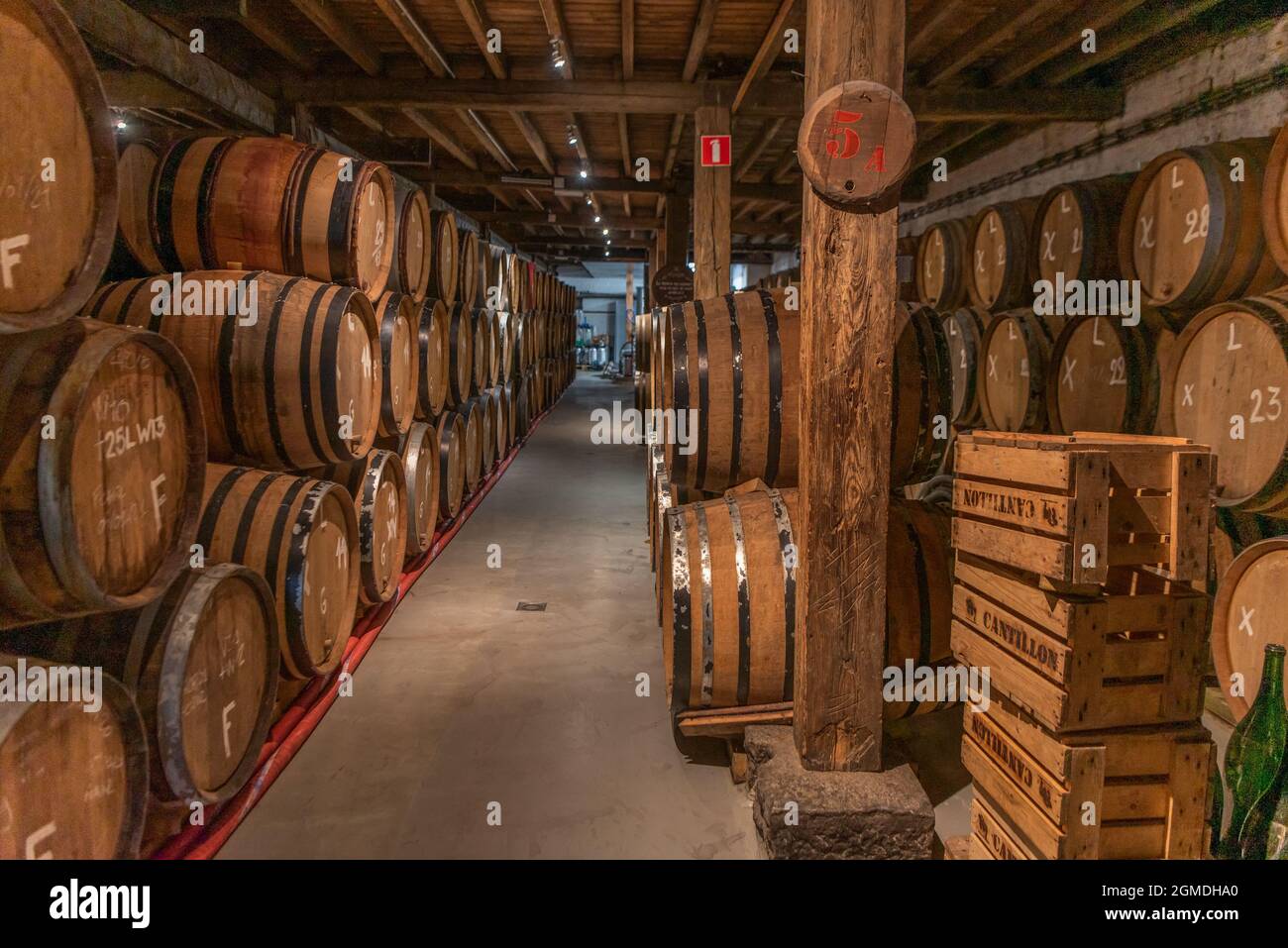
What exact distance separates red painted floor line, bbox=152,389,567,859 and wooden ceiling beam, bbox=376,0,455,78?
3.82 m

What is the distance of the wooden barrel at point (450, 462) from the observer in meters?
6.49

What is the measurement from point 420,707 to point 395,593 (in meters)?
1.52

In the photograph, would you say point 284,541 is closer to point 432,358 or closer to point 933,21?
point 432,358

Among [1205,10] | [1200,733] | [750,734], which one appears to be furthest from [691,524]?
[1205,10]

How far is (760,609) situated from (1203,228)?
9.22ft

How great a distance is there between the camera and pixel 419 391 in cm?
590

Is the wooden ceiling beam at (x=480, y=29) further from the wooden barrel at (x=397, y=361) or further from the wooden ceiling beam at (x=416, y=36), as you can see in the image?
the wooden barrel at (x=397, y=361)

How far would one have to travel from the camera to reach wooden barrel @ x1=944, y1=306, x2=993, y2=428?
5.43 m

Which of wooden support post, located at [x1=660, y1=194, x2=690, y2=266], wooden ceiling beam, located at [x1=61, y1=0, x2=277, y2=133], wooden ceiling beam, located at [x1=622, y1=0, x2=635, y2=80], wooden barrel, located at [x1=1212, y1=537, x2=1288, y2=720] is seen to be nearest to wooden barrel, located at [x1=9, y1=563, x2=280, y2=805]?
wooden ceiling beam, located at [x1=61, y1=0, x2=277, y2=133]

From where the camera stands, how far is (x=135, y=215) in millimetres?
3520

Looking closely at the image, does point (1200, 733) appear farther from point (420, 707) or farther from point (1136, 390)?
point (420, 707)

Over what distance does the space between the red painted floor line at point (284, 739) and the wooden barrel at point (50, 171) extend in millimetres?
1776

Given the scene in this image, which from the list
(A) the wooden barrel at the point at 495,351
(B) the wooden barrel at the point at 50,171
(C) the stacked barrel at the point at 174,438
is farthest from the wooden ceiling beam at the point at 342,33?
(B) the wooden barrel at the point at 50,171

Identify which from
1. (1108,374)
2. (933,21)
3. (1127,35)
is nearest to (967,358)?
(1108,374)
